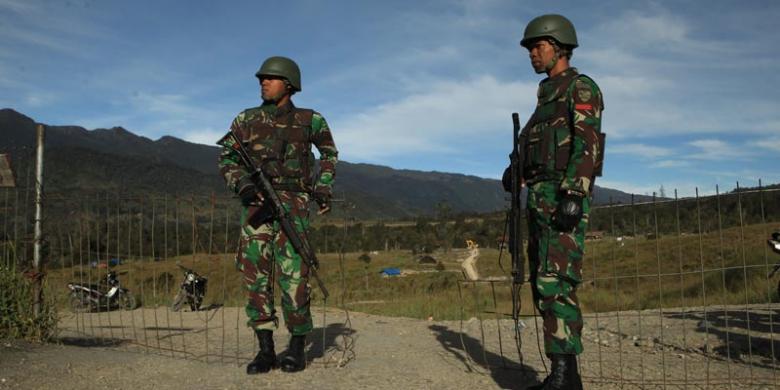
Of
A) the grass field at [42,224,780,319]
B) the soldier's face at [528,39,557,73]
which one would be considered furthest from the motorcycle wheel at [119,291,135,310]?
the soldier's face at [528,39,557,73]

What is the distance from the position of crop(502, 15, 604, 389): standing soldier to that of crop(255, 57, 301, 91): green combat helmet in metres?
1.94

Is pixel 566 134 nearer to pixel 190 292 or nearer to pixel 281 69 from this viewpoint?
pixel 281 69

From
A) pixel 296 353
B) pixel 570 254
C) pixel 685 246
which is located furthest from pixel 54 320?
pixel 685 246

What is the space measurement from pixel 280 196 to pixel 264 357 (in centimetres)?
124

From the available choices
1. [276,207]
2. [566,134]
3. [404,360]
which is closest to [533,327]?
[404,360]

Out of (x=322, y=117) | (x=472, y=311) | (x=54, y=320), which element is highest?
(x=322, y=117)

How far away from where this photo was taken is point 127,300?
492 inches

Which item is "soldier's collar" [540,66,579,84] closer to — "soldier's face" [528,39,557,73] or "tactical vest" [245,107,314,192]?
"soldier's face" [528,39,557,73]

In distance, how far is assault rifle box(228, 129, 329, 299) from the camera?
4.87m

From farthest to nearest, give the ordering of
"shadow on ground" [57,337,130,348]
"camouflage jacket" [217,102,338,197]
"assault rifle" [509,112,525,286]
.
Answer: "shadow on ground" [57,337,130,348] < "camouflage jacket" [217,102,338,197] < "assault rifle" [509,112,525,286]

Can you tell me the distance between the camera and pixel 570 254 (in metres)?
3.86

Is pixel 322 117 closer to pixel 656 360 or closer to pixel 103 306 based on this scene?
pixel 656 360

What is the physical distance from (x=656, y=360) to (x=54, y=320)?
219 inches

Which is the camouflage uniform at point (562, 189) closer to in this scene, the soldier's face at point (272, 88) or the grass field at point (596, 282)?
the grass field at point (596, 282)
